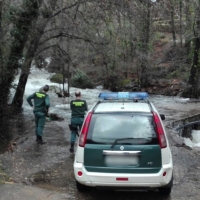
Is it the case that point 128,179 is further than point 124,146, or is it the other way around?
point 124,146

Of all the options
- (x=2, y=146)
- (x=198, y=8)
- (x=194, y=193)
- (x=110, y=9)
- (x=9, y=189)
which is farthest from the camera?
(x=198, y=8)

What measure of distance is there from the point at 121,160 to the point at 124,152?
0.14 meters

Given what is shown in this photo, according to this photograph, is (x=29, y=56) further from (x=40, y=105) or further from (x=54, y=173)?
(x=54, y=173)

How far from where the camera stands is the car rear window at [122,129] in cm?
567

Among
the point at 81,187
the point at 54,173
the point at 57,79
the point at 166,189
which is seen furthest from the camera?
the point at 57,79

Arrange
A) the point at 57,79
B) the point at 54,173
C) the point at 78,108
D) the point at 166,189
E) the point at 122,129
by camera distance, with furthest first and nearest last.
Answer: the point at 57,79 → the point at 78,108 → the point at 54,173 → the point at 166,189 → the point at 122,129

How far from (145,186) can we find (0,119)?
9300 mm

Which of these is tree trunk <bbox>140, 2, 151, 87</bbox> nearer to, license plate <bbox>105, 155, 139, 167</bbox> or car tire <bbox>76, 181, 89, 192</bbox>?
car tire <bbox>76, 181, 89, 192</bbox>

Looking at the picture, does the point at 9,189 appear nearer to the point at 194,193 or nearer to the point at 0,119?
the point at 194,193

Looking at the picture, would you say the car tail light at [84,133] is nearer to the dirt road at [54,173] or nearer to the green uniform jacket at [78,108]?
the dirt road at [54,173]

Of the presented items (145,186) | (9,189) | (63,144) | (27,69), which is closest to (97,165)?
(145,186)

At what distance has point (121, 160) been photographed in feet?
18.4

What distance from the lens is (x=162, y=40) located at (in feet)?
137

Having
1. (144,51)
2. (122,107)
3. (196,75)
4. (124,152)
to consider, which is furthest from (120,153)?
(196,75)
